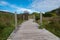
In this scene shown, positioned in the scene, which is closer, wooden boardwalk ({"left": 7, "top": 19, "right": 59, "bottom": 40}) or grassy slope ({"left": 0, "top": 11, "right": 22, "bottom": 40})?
wooden boardwalk ({"left": 7, "top": 19, "right": 59, "bottom": 40})

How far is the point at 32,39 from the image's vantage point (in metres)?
7.39

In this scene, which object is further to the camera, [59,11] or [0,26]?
[59,11]

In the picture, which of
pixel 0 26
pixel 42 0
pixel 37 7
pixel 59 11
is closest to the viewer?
pixel 0 26

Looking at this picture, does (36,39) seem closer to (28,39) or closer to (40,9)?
(28,39)

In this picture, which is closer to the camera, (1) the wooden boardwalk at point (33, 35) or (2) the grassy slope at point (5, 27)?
(1) the wooden boardwalk at point (33, 35)

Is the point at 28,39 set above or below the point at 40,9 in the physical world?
below

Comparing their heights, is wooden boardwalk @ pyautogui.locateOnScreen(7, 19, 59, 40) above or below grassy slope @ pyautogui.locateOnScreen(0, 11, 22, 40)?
below

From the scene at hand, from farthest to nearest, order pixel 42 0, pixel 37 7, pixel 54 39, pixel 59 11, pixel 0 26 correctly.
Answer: pixel 59 11
pixel 37 7
pixel 42 0
pixel 0 26
pixel 54 39

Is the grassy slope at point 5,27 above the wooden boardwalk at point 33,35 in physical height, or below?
above

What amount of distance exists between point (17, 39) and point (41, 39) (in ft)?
3.95

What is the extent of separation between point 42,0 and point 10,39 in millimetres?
6954

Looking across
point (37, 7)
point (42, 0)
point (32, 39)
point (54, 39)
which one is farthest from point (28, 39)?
point (37, 7)

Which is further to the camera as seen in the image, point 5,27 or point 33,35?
point 5,27

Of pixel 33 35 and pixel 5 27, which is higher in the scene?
pixel 5 27
